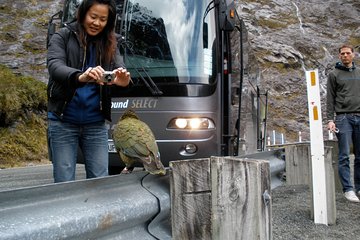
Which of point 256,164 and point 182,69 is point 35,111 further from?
point 256,164

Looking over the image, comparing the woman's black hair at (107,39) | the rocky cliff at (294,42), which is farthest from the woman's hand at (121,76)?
the rocky cliff at (294,42)

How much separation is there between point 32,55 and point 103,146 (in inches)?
823

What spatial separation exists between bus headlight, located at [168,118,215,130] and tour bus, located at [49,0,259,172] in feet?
0.05

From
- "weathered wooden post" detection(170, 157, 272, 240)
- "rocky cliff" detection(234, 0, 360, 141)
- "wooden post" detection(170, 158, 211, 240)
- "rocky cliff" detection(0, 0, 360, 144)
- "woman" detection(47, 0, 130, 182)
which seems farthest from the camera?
"rocky cliff" detection(234, 0, 360, 141)

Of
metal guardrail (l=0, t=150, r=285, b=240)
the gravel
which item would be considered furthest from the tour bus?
metal guardrail (l=0, t=150, r=285, b=240)

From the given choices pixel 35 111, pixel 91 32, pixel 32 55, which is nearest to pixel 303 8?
pixel 32 55

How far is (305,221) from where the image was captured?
4887 mm

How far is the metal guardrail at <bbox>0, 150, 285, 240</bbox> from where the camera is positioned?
1.62 metres

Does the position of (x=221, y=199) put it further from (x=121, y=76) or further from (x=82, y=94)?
(x=82, y=94)

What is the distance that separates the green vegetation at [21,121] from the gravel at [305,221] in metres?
10.7

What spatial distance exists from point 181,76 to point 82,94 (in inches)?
125

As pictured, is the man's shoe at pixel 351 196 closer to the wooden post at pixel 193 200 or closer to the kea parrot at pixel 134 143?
the kea parrot at pixel 134 143

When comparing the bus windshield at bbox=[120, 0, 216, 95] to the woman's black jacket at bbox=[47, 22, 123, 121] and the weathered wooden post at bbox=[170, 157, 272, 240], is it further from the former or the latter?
the weathered wooden post at bbox=[170, 157, 272, 240]

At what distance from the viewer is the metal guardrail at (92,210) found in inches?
63.8
